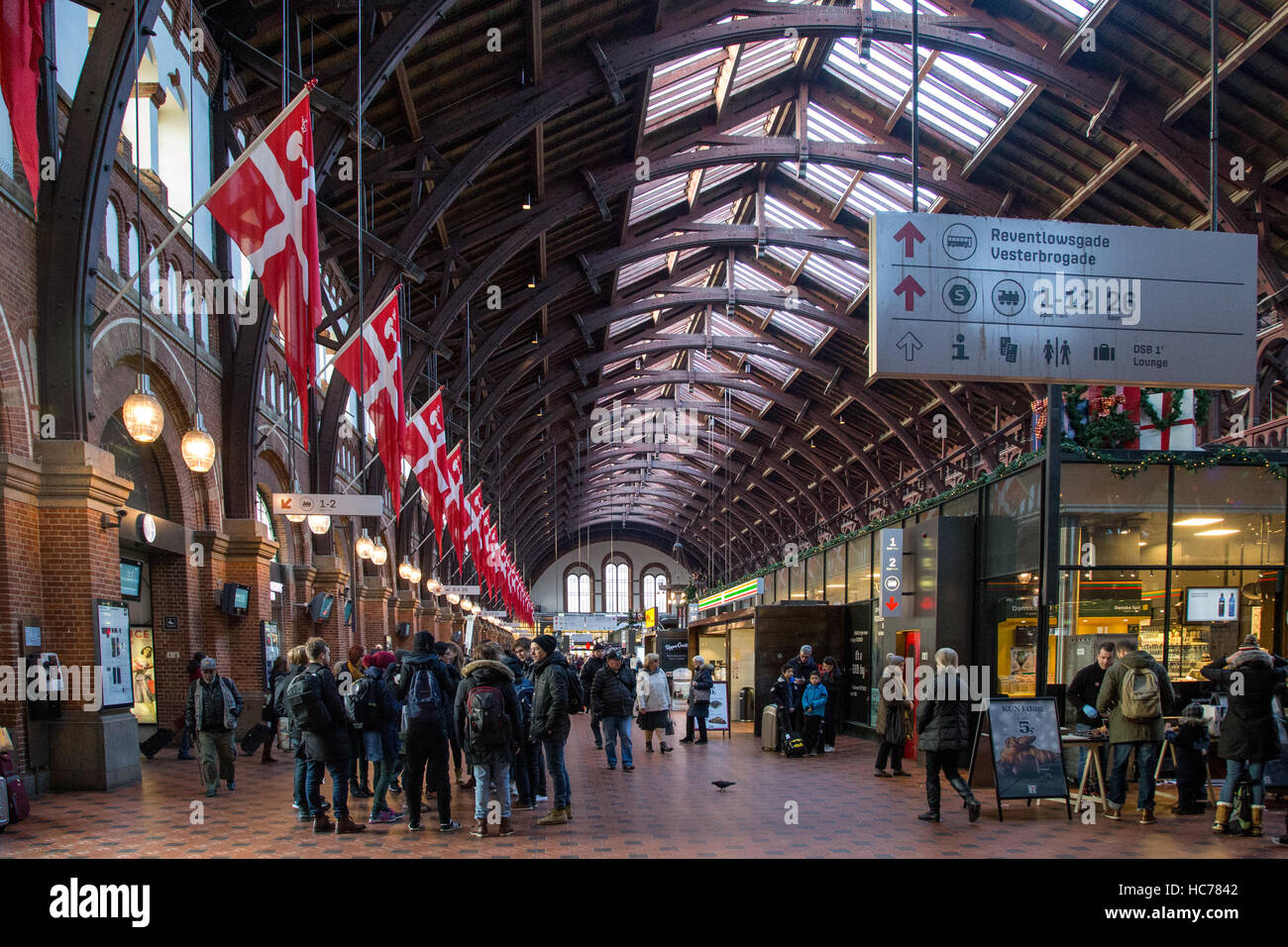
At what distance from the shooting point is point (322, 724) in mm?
7684

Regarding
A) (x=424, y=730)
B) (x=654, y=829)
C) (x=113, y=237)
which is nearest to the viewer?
(x=424, y=730)

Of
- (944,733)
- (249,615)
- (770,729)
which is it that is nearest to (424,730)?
(944,733)

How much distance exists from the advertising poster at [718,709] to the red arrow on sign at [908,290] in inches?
397

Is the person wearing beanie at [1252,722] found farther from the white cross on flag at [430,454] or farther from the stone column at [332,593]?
the stone column at [332,593]

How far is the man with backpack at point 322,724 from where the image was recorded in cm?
766

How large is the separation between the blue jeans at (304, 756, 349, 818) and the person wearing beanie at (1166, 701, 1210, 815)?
6982 mm

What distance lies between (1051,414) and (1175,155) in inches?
314

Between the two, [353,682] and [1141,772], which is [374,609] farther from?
[1141,772]

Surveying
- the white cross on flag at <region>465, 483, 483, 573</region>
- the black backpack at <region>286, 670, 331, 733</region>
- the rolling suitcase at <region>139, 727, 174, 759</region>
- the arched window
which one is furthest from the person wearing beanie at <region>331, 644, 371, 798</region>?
the white cross on flag at <region>465, 483, 483, 573</region>

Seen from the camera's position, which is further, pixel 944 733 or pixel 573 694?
pixel 573 694

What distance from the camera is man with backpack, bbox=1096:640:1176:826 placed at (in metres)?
8.45

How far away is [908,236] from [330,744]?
621 centimetres

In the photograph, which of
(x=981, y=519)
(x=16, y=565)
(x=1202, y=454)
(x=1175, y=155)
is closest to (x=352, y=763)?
(x=16, y=565)

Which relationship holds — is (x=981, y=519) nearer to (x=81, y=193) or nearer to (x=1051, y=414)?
(x=1051, y=414)
